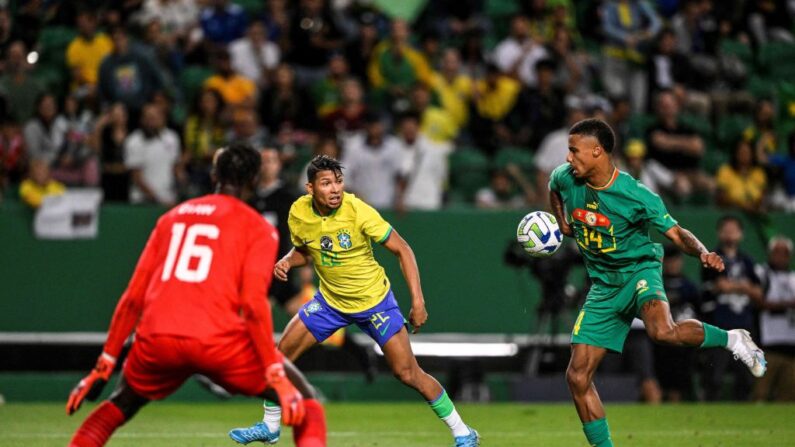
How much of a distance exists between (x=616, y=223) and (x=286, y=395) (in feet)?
9.46

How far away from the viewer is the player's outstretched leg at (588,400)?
25.3 ft

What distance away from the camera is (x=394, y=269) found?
14.7m

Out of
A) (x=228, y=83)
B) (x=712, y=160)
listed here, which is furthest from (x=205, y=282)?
(x=712, y=160)

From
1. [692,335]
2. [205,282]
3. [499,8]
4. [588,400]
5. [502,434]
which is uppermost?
[499,8]

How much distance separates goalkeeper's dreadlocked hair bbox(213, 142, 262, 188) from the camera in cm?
627

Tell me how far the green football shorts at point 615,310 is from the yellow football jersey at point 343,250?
157 centimetres

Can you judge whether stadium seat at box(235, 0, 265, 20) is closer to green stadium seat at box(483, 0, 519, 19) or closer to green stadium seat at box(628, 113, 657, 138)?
green stadium seat at box(483, 0, 519, 19)

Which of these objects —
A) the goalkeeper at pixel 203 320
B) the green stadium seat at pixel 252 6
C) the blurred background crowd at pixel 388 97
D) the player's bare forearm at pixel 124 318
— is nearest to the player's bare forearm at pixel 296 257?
the goalkeeper at pixel 203 320

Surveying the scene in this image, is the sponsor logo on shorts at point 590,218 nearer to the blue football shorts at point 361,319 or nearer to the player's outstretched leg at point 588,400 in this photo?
the player's outstretched leg at point 588,400

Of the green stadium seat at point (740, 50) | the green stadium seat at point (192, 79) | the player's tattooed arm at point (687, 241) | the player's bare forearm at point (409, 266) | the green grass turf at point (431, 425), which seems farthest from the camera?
the green stadium seat at point (740, 50)

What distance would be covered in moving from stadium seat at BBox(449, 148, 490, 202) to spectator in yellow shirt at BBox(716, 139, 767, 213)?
291cm

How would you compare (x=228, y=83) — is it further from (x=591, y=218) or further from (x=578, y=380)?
(x=578, y=380)

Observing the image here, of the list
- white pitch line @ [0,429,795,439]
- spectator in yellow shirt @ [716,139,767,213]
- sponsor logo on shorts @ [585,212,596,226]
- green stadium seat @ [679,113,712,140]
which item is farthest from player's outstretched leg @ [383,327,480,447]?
green stadium seat @ [679,113,712,140]

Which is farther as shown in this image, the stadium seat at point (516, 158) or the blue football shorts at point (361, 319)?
the stadium seat at point (516, 158)
